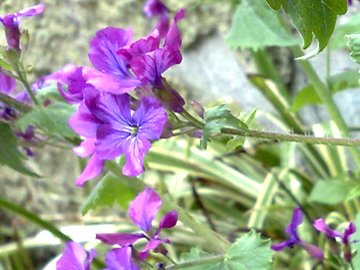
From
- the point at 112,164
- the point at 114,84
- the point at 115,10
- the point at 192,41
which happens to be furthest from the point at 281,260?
the point at 114,84

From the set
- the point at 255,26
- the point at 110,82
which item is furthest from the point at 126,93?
the point at 255,26

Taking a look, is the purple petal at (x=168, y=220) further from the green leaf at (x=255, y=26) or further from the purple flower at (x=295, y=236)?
the green leaf at (x=255, y=26)

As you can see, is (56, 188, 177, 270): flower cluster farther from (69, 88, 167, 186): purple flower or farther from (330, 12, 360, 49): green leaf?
(330, 12, 360, 49): green leaf

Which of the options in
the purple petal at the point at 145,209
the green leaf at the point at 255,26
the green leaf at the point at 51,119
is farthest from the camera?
the green leaf at the point at 255,26

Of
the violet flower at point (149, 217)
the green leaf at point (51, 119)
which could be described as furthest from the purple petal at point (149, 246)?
the green leaf at point (51, 119)

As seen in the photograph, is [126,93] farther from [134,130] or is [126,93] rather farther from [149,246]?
[149,246]
